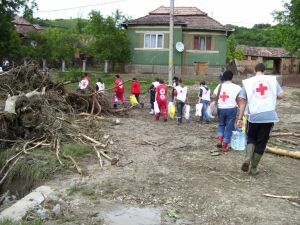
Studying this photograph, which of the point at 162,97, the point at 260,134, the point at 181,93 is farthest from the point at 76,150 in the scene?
the point at 162,97

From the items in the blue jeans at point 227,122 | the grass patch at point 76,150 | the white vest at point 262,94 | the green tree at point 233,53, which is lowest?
the grass patch at point 76,150

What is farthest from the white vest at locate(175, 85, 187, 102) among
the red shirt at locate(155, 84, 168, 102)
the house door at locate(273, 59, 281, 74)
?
the house door at locate(273, 59, 281, 74)

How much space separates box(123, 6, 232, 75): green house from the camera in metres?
37.5

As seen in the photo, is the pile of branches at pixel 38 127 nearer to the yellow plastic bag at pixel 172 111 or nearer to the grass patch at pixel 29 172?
the grass patch at pixel 29 172

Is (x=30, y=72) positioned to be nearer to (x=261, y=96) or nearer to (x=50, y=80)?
(x=50, y=80)

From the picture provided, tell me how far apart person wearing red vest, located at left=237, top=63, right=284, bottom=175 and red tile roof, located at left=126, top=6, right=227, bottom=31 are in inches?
1186

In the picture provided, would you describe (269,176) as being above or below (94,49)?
below

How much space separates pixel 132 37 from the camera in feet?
125

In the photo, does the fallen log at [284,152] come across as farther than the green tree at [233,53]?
No

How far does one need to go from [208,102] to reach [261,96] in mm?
7352

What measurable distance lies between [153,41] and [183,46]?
2.61 metres

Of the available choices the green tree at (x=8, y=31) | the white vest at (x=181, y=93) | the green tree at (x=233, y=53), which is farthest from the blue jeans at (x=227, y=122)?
the green tree at (x=233, y=53)

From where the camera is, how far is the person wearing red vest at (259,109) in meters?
7.36

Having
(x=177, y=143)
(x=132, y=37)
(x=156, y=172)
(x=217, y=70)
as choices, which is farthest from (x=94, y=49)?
(x=156, y=172)
